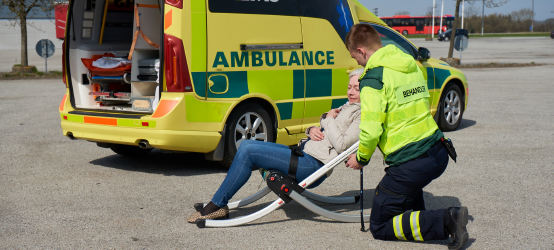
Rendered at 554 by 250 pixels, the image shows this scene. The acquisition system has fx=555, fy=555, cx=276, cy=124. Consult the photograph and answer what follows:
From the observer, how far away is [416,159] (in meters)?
3.65

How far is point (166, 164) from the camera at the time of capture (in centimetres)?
657

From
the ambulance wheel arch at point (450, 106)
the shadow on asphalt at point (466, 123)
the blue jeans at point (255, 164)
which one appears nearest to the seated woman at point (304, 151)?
the blue jeans at point (255, 164)

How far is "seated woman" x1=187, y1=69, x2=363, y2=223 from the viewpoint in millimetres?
4035

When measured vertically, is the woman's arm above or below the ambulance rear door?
below

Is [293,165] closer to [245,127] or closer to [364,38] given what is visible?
[364,38]

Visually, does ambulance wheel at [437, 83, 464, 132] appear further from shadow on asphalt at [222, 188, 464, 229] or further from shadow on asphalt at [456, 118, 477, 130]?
shadow on asphalt at [222, 188, 464, 229]

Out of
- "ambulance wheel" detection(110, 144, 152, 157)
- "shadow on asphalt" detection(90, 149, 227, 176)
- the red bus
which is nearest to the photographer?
"shadow on asphalt" detection(90, 149, 227, 176)

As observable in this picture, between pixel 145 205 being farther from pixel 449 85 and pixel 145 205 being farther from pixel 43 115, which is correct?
pixel 43 115

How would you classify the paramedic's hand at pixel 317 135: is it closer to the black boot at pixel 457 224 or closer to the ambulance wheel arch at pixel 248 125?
the black boot at pixel 457 224

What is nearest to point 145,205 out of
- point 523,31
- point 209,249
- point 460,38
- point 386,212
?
point 209,249

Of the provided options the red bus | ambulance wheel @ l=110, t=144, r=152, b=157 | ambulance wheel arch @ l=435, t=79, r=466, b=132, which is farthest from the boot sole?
the red bus

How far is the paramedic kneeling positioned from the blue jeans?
1.67 ft

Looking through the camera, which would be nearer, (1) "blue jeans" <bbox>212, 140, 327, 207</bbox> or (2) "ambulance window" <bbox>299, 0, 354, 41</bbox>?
(1) "blue jeans" <bbox>212, 140, 327, 207</bbox>

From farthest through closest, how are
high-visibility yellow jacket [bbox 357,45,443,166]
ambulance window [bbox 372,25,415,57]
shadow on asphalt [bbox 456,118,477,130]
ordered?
shadow on asphalt [bbox 456,118,477,130] < ambulance window [bbox 372,25,415,57] < high-visibility yellow jacket [bbox 357,45,443,166]
